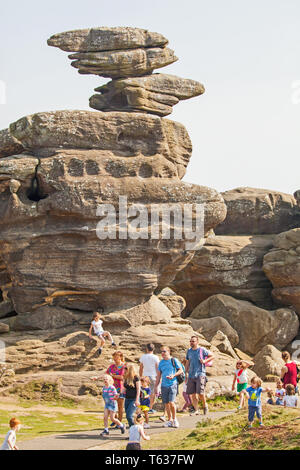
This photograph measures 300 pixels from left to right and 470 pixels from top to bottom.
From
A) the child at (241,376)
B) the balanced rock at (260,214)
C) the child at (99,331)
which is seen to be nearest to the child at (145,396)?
the child at (241,376)

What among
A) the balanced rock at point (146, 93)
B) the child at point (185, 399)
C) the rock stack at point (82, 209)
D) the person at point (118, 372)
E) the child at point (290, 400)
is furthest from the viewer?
the balanced rock at point (146, 93)

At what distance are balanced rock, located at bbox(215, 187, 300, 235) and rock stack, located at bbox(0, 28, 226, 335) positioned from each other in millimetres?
12927

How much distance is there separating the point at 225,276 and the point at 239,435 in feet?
75.7

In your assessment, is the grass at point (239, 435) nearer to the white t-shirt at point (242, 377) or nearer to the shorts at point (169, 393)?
the shorts at point (169, 393)

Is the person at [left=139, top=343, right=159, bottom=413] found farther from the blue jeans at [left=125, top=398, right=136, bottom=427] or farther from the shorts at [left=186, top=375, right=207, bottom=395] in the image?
the blue jeans at [left=125, top=398, right=136, bottom=427]

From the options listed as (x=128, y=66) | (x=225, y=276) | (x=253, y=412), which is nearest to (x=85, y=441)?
(x=253, y=412)

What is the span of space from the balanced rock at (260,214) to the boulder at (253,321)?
627cm

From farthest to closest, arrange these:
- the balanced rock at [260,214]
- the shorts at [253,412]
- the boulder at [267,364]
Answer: the balanced rock at [260,214] → the boulder at [267,364] → the shorts at [253,412]

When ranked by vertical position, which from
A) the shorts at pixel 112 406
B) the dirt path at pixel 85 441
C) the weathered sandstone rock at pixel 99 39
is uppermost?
the weathered sandstone rock at pixel 99 39

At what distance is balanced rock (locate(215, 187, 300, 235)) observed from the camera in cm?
4166

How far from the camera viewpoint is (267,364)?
97.5ft

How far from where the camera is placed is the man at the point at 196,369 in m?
20.9

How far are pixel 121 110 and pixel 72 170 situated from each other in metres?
4.40
